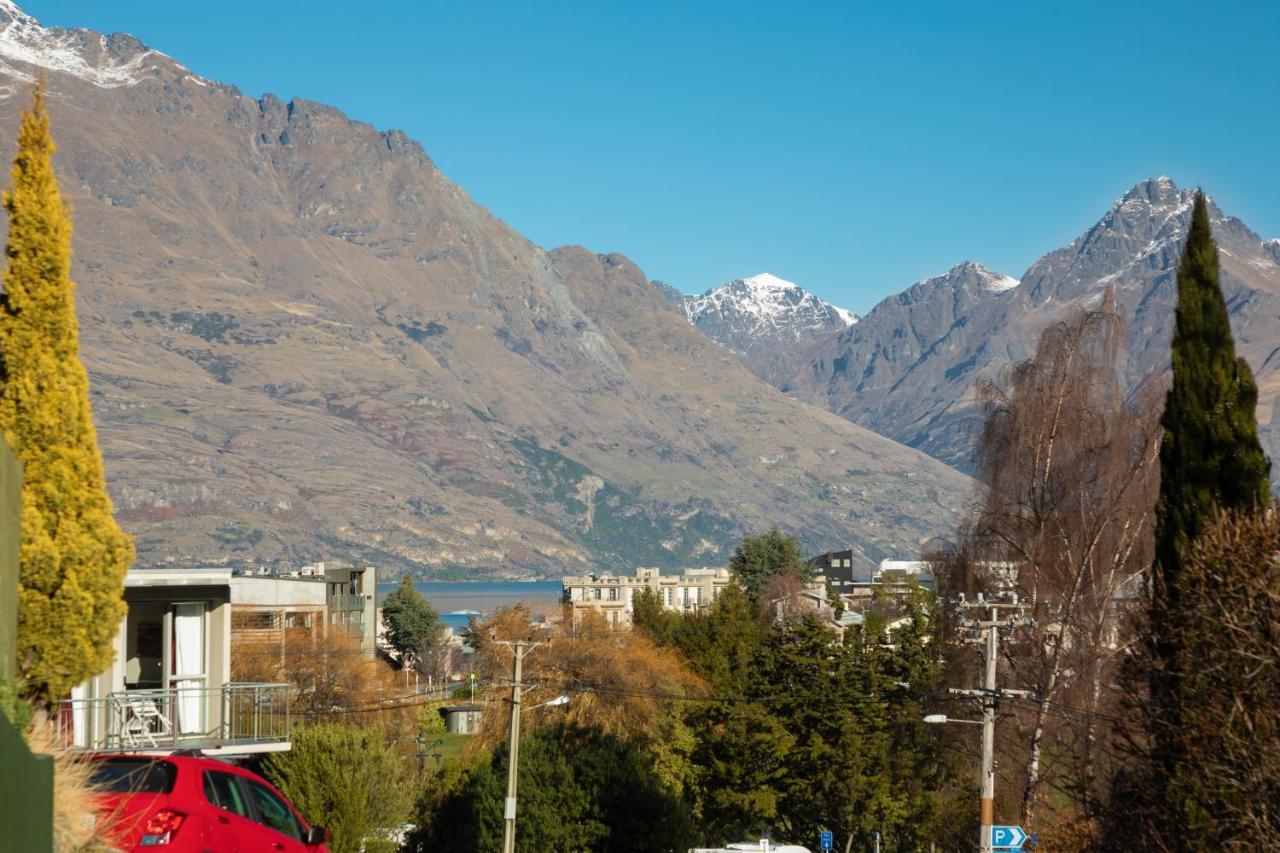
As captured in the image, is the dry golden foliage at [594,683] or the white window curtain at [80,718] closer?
the white window curtain at [80,718]

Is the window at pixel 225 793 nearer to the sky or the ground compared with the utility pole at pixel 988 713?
nearer to the sky

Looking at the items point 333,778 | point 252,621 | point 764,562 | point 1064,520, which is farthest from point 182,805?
point 764,562

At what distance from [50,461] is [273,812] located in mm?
5107

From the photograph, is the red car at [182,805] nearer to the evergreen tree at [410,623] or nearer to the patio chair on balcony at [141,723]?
the patio chair on balcony at [141,723]

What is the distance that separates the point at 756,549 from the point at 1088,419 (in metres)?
114

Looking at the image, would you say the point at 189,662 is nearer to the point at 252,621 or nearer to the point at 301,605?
the point at 301,605

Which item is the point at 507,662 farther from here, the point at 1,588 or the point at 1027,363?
the point at 1,588

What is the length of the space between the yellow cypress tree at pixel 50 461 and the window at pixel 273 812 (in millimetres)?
2904

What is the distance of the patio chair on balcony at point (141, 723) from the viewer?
27.6m

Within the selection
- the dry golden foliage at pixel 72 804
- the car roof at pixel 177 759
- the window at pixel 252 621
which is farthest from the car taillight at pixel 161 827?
the window at pixel 252 621

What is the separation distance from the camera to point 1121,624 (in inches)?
1737

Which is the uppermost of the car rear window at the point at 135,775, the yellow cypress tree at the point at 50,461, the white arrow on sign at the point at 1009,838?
the yellow cypress tree at the point at 50,461

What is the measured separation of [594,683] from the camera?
250 ft

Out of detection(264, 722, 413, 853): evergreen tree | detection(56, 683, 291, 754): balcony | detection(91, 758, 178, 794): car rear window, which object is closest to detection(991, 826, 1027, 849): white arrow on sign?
detection(56, 683, 291, 754): balcony
